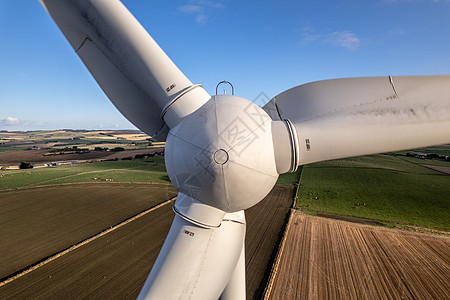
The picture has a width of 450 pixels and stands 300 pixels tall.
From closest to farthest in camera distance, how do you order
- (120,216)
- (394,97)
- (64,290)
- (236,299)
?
1. (394,97)
2. (236,299)
3. (64,290)
4. (120,216)

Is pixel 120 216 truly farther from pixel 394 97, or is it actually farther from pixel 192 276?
pixel 394 97

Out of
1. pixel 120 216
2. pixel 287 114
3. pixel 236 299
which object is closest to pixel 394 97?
pixel 287 114

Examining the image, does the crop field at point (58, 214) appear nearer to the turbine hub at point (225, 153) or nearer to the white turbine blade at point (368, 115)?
the turbine hub at point (225, 153)

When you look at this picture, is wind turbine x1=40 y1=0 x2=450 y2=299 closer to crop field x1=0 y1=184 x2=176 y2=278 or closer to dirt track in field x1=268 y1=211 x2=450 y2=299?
crop field x1=0 y1=184 x2=176 y2=278

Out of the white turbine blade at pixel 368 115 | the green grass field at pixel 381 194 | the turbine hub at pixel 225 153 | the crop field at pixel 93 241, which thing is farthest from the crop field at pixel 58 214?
the green grass field at pixel 381 194

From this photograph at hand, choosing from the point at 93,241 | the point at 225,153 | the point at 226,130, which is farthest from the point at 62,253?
the point at 226,130
